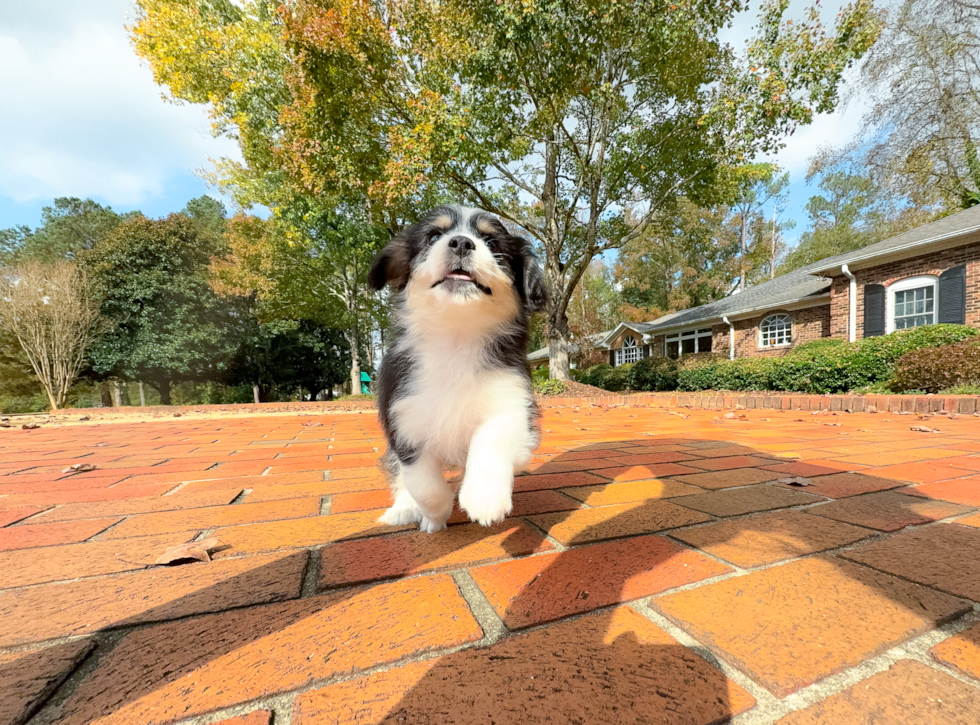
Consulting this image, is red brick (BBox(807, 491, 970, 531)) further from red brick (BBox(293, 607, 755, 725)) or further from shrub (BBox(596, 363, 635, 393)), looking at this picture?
shrub (BBox(596, 363, 635, 393))

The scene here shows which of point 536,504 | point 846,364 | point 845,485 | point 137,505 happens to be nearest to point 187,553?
point 137,505

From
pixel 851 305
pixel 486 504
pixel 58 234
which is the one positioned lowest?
pixel 486 504

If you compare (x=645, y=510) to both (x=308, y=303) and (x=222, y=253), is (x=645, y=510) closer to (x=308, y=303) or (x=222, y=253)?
(x=308, y=303)

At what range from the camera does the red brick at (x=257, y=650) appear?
0.82 m

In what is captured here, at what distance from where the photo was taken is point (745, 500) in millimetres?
2008

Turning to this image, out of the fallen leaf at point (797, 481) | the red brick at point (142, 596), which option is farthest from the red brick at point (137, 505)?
the fallen leaf at point (797, 481)

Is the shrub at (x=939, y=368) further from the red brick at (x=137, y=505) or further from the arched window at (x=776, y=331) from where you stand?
the red brick at (x=137, y=505)

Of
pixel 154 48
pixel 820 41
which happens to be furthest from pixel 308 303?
pixel 820 41

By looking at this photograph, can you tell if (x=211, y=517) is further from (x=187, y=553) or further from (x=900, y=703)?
(x=900, y=703)

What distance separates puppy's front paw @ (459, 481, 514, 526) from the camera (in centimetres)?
147

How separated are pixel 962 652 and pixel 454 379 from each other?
1641 mm

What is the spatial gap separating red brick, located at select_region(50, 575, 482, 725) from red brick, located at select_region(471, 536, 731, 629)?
137 mm

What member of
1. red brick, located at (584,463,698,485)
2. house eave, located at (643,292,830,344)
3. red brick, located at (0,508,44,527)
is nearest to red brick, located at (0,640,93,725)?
red brick, located at (0,508,44,527)

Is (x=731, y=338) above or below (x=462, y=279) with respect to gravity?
above
